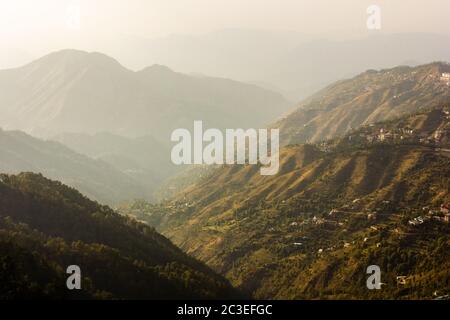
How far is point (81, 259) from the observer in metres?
150

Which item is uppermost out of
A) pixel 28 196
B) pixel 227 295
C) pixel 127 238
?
pixel 28 196

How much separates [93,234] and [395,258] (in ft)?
342

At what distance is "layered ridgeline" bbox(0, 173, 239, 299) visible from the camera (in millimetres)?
121625

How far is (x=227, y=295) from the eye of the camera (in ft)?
543

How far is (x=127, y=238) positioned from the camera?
19175 cm

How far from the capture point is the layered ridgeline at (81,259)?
122 m

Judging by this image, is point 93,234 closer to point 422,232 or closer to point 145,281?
point 145,281
